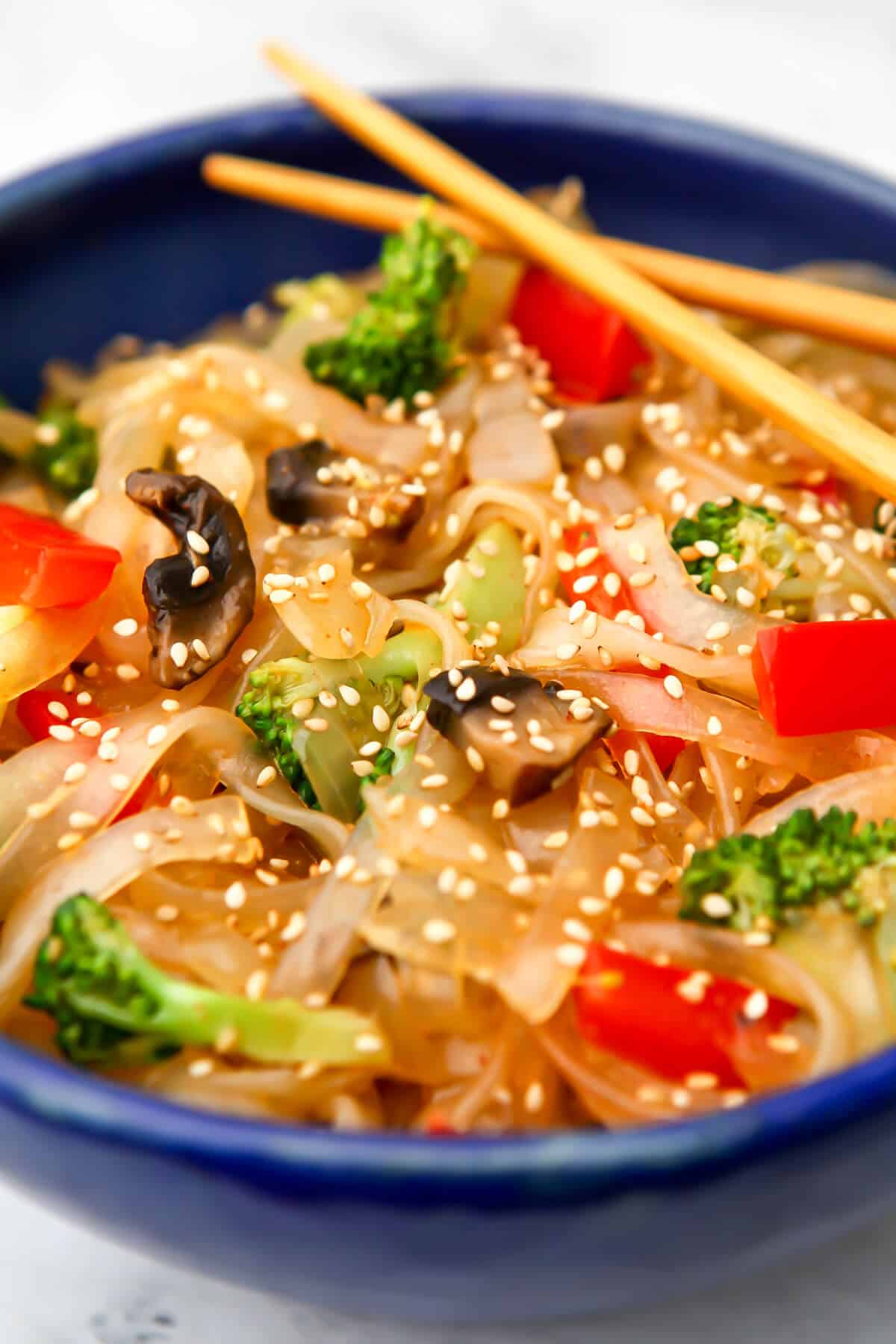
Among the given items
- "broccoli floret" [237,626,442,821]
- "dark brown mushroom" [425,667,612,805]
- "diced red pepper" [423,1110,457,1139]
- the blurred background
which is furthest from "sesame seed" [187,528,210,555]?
the blurred background

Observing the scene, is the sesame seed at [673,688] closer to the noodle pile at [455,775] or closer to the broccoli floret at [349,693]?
the noodle pile at [455,775]

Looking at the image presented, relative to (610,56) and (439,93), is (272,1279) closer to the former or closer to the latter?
(439,93)

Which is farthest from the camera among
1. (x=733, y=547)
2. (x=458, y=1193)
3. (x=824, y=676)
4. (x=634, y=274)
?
(x=634, y=274)

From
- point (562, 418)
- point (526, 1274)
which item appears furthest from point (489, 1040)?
point (562, 418)

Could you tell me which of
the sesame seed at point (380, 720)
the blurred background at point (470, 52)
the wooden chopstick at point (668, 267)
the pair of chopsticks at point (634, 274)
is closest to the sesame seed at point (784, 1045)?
the sesame seed at point (380, 720)

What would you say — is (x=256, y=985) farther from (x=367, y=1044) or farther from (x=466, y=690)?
(x=466, y=690)

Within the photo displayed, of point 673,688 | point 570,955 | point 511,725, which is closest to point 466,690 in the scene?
point 511,725
